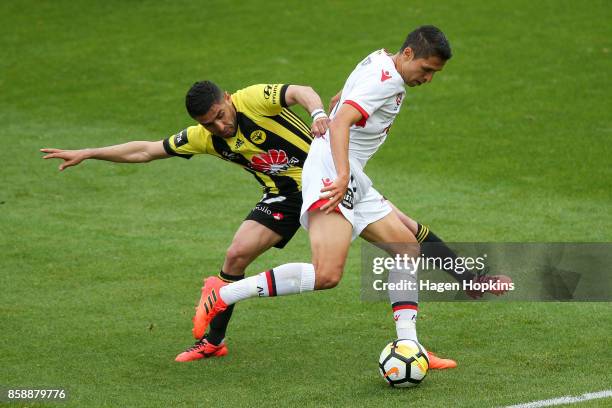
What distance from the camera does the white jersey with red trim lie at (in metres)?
6.55

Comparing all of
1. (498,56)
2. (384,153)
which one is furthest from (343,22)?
(384,153)

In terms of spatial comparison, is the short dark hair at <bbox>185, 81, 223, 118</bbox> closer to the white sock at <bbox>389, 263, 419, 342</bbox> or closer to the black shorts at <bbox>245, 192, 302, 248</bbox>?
the black shorts at <bbox>245, 192, 302, 248</bbox>

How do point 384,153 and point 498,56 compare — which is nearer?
point 384,153

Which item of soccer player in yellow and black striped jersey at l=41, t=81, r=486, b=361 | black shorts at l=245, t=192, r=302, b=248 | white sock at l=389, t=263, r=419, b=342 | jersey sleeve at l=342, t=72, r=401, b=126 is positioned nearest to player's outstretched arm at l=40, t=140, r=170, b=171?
soccer player in yellow and black striped jersey at l=41, t=81, r=486, b=361

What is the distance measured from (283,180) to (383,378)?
1792 mm

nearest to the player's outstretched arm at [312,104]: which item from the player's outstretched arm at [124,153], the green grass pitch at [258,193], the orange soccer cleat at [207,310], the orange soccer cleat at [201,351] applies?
the player's outstretched arm at [124,153]

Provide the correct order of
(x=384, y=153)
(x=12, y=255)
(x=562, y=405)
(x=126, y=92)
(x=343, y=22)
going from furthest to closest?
1. (x=343, y=22)
2. (x=126, y=92)
3. (x=384, y=153)
4. (x=12, y=255)
5. (x=562, y=405)

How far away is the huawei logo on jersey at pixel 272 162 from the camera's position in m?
7.52

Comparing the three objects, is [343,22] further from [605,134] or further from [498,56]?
[605,134]

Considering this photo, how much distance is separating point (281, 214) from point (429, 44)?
5.96 ft

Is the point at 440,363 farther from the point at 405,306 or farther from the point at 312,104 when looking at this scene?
the point at 312,104

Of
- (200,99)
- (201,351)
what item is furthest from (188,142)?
(201,351)

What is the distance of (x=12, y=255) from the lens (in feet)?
33.3

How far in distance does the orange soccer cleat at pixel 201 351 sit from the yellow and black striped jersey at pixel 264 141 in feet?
4.07
